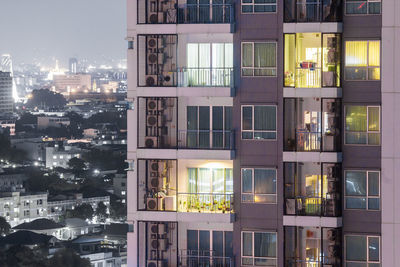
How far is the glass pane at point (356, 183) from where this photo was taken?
27.3 ft

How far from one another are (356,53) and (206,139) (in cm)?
125

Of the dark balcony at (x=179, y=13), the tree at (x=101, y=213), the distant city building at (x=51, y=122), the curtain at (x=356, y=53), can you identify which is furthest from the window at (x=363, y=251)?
the distant city building at (x=51, y=122)

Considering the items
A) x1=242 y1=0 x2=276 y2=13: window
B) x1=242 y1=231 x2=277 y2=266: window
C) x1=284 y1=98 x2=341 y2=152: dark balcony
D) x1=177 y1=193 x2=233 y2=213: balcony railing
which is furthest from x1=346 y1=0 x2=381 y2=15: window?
x1=242 y1=231 x2=277 y2=266: window

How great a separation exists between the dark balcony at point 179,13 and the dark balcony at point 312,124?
823mm

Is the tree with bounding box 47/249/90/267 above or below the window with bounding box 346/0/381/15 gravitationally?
below

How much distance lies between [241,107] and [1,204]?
2431 inches

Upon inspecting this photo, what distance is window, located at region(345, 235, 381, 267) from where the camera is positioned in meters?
8.30

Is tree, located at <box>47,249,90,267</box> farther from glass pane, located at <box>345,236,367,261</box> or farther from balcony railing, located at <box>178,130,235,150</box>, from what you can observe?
glass pane, located at <box>345,236,367,261</box>

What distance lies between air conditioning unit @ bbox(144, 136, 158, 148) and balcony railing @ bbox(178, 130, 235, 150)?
7.0 inches

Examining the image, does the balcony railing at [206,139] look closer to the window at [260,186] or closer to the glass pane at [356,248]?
the window at [260,186]

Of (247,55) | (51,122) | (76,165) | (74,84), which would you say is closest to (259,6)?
(247,55)

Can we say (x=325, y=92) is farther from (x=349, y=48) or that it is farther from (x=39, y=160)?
(x=39, y=160)

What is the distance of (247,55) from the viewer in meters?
8.53
